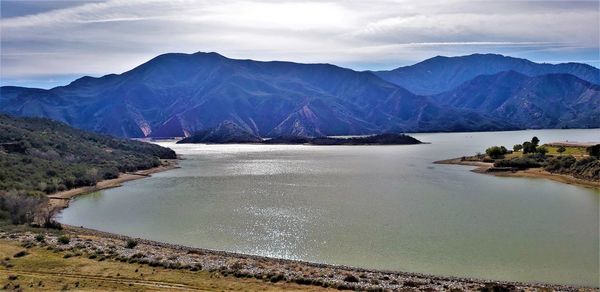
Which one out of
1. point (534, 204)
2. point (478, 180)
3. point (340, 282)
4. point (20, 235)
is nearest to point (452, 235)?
point (340, 282)

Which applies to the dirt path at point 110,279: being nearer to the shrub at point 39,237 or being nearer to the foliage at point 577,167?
the shrub at point 39,237

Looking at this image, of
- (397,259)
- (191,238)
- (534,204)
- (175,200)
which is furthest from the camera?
(175,200)

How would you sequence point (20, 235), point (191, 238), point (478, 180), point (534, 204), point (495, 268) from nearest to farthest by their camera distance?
point (495, 268) → point (20, 235) → point (191, 238) → point (534, 204) → point (478, 180)

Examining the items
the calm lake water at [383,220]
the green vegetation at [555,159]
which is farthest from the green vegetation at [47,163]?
the green vegetation at [555,159]

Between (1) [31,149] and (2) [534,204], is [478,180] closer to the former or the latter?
(2) [534,204]

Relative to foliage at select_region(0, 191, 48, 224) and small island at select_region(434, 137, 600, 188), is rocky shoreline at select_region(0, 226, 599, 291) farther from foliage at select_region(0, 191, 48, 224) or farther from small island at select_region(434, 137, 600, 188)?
small island at select_region(434, 137, 600, 188)
